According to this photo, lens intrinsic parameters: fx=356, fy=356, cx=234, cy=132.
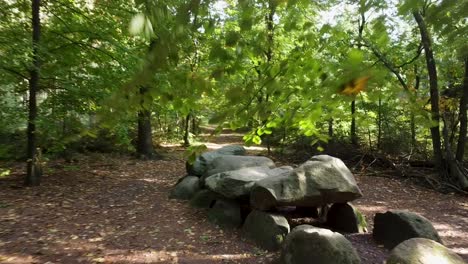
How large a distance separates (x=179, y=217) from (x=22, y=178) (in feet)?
13.8

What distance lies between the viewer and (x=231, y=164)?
754 cm

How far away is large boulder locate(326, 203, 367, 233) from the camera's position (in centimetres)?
579

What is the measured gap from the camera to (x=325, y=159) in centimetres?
597

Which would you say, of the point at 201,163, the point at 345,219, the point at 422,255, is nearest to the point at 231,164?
the point at 201,163

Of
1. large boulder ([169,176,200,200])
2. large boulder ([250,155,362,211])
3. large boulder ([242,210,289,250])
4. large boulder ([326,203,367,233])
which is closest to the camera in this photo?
large boulder ([242,210,289,250])

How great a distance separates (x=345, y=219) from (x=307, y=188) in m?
0.94

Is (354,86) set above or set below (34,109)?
below

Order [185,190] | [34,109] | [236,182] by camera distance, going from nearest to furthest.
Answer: [236,182] → [34,109] → [185,190]

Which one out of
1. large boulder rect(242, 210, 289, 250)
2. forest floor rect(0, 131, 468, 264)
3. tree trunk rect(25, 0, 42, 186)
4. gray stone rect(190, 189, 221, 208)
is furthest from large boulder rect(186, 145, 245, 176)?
tree trunk rect(25, 0, 42, 186)

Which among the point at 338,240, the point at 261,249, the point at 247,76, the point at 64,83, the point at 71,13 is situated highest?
the point at 71,13

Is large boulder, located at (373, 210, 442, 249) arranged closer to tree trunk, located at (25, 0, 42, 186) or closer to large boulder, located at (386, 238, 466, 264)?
large boulder, located at (386, 238, 466, 264)

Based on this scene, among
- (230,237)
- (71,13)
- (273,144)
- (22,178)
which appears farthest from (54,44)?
(273,144)

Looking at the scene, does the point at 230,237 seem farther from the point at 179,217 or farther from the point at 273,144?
the point at 273,144

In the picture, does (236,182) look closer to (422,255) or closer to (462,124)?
(422,255)
